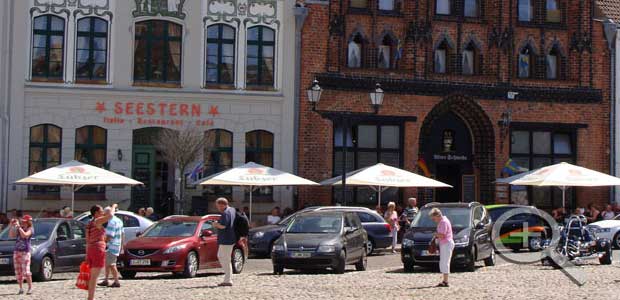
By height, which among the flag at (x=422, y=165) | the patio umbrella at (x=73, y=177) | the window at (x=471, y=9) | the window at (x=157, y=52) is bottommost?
the patio umbrella at (x=73, y=177)

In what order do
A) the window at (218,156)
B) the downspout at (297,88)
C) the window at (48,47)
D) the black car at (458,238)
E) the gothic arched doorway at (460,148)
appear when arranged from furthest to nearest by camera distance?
the gothic arched doorway at (460,148)
the downspout at (297,88)
the window at (218,156)
the window at (48,47)
the black car at (458,238)

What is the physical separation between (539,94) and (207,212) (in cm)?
1348

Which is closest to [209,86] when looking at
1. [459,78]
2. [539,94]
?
[459,78]

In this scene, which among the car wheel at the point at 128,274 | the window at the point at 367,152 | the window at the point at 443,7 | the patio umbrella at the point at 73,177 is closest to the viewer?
the car wheel at the point at 128,274

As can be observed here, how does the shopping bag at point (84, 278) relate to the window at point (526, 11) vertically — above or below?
below

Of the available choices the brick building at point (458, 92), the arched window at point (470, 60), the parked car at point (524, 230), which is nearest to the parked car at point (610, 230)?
the parked car at point (524, 230)

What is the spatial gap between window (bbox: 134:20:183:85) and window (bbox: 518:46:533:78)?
515 inches

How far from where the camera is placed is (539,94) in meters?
40.9

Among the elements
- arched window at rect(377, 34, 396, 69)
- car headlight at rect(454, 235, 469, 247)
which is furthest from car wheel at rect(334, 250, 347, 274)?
arched window at rect(377, 34, 396, 69)

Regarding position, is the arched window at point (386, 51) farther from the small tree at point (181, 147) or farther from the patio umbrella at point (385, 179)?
the small tree at point (181, 147)

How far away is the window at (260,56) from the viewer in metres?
37.5

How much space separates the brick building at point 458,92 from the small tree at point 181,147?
421cm

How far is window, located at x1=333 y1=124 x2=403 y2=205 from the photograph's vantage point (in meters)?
38.5

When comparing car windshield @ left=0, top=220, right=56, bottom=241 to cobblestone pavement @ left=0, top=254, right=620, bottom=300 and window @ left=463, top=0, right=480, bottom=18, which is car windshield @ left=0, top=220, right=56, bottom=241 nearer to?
cobblestone pavement @ left=0, top=254, right=620, bottom=300
